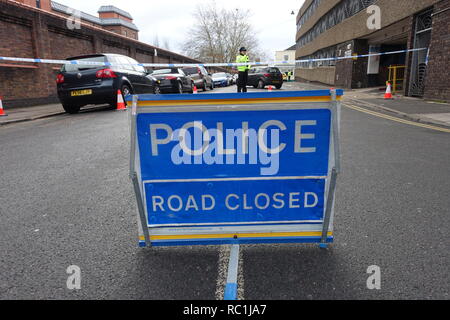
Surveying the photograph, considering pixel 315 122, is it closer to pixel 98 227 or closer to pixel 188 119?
pixel 188 119

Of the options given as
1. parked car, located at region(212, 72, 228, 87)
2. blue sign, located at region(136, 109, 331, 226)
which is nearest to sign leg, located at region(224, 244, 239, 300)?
blue sign, located at region(136, 109, 331, 226)

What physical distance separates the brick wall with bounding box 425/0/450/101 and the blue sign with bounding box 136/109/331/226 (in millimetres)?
12076

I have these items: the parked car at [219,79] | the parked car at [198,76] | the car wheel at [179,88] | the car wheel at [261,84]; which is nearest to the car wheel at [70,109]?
the car wheel at [179,88]

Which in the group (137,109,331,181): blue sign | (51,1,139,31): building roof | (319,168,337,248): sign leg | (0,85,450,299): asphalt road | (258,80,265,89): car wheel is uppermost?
(51,1,139,31): building roof

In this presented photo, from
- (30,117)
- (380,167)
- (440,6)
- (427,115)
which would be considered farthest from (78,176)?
(440,6)

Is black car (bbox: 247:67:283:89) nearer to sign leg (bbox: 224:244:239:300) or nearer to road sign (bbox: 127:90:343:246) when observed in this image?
road sign (bbox: 127:90:343:246)

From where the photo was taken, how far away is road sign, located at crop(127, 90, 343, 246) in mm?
2197

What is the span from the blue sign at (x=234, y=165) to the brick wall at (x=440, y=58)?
12076mm

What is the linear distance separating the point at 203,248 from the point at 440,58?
43.5 feet

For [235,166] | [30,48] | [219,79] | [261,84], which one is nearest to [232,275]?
[235,166]

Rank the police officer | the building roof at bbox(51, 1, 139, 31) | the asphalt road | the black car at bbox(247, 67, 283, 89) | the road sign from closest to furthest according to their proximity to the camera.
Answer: the asphalt road
the road sign
the police officer
the black car at bbox(247, 67, 283, 89)
the building roof at bbox(51, 1, 139, 31)

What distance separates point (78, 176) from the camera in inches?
166

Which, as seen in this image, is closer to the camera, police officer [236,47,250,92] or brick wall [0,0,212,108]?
brick wall [0,0,212,108]

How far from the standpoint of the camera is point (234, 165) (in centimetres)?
226
